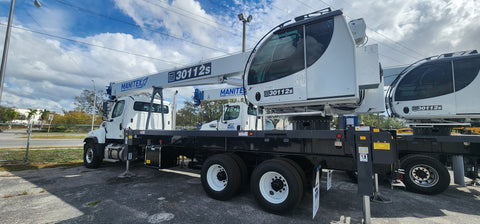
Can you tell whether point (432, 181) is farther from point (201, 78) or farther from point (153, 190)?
point (153, 190)

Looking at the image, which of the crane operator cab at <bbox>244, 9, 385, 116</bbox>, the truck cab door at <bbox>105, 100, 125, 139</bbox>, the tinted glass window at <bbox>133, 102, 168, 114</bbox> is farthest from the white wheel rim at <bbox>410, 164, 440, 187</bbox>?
the truck cab door at <bbox>105, 100, 125, 139</bbox>

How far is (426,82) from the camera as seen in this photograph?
572 cm

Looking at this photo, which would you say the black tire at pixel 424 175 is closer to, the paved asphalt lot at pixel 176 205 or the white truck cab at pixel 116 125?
the paved asphalt lot at pixel 176 205

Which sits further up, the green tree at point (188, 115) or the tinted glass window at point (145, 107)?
the green tree at point (188, 115)

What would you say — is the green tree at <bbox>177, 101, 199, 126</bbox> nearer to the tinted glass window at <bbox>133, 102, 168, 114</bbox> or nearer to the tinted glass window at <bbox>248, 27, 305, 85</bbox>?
the tinted glass window at <bbox>133, 102, 168, 114</bbox>

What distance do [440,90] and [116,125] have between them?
32.4 feet

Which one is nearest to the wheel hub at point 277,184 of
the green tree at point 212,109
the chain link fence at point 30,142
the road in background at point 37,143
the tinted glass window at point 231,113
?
the tinted glass window at point 231,113

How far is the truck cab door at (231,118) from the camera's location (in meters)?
9.20

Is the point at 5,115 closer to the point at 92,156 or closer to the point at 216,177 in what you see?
the point at 92,156

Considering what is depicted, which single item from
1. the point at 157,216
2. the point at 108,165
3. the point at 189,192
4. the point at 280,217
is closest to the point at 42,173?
the point at 108,165

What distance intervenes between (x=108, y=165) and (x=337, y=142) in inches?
332

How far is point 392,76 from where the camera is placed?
21.0ft

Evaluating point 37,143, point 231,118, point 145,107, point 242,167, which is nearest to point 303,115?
point 242,167

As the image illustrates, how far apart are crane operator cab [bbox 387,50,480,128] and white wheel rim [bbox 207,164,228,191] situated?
516 centimetres
